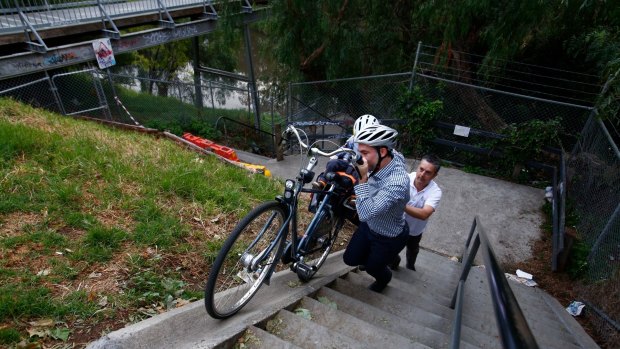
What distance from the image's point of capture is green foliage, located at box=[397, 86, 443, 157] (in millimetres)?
9086

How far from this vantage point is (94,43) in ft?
31.8

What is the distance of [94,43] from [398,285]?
950cm

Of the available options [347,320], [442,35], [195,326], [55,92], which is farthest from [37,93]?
[442,35]

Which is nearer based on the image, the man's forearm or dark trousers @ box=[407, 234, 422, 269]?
the man's forearm

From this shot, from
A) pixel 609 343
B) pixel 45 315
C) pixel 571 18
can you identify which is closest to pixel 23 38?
pixel 45 315

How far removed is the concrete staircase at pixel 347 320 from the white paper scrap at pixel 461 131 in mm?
4704

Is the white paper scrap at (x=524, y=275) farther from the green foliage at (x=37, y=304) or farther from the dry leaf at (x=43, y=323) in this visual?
the dry leaf at (x=43, y=323)

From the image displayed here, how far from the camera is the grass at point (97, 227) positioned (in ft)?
8.47

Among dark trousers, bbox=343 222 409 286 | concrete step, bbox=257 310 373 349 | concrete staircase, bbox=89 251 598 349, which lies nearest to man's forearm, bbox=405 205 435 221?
dark trousers, bbox=343 222 409 286

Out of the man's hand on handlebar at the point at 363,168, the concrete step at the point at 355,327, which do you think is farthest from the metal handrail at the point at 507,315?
the man's hand on handlebar at the point at 363,168

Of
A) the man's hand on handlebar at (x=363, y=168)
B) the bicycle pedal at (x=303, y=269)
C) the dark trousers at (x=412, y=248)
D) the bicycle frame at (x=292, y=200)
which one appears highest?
the man's hand on handlebar at (x=363, y=168)

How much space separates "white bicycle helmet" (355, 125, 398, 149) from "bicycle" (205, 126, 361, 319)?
0.53ft

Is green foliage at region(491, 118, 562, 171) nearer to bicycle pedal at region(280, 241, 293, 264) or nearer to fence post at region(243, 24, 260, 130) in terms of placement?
bicycle pedal at region(280, 241, 293, 264)

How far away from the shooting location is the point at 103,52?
392 inches
